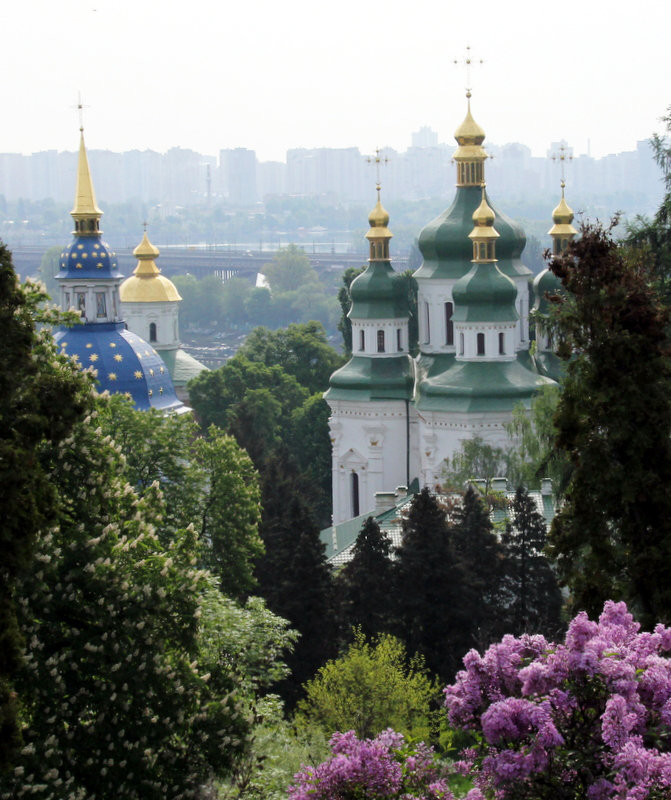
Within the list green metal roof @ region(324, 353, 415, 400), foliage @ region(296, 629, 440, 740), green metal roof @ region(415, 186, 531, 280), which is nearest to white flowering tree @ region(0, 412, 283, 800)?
foliage @ region(296, 629, 440, 740)

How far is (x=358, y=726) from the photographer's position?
78.3 feet

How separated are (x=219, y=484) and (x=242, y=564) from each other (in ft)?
3.91

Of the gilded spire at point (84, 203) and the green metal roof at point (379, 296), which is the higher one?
the gilded spire at point (84, 203)

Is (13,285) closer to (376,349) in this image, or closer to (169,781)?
(169,781)

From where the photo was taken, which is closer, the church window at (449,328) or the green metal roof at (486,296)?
the green metal roof at (486,296)

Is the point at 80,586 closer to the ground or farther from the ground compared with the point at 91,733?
farther from the ground

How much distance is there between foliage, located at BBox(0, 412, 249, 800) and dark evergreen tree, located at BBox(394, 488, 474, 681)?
9.80 meters

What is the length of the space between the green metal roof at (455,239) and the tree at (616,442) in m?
30.2

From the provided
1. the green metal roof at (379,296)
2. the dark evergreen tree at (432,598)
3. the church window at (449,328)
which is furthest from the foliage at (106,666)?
the church window at (449,328)

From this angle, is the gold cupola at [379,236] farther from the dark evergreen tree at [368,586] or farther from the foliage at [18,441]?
the foliage at [18,441]

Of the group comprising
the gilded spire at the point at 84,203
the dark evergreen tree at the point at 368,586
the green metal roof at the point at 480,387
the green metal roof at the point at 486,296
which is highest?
the gilded spire at the point at 84,203

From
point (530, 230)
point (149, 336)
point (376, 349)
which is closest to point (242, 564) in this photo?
point (376, 349)

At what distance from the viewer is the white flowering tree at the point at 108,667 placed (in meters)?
16.5

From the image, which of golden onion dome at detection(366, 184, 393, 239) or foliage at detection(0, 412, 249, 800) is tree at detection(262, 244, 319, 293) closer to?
golden onion dome at detection(366, 184, 393, 239)
